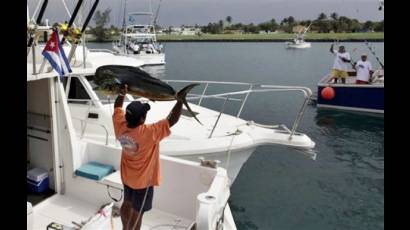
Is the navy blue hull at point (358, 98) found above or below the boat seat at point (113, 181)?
above

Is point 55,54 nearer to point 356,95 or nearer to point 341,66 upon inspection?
point 341,66

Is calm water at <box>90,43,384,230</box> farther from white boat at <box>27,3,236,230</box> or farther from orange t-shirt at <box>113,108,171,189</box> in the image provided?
orange t-shirt at <box>113,108,171,189</box>

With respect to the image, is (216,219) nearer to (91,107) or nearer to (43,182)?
(43,182)

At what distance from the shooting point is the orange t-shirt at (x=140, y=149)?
3348 millimetres

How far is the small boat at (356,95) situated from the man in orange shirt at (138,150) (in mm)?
14505

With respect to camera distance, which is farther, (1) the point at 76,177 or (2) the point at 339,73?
(2) the point at 339,73

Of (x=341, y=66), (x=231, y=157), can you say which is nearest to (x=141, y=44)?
(x=341, y=66)

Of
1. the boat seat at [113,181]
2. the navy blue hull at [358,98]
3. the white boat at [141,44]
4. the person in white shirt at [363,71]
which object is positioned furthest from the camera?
the white boat at [141,44]

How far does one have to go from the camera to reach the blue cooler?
4984 millimetres

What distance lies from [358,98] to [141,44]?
96.8 ft

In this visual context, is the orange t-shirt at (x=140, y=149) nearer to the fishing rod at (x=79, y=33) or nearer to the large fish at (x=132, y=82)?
the large fish at (x=132, y=82)

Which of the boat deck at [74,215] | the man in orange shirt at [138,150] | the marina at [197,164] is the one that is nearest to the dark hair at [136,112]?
the man in orange shirt at [138,150]

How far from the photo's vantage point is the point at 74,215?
479 centimetres

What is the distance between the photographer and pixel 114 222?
15.0 feet
